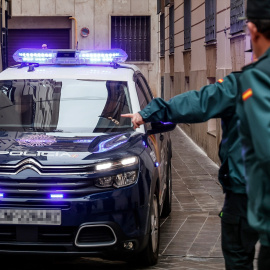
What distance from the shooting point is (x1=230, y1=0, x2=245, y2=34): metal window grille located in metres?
11.5

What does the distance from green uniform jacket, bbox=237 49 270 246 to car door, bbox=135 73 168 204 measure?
12.7ft

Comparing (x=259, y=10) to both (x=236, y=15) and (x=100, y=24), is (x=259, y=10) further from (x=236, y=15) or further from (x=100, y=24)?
(x=100, y=24)

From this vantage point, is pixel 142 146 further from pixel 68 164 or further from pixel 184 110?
pixel 184 110

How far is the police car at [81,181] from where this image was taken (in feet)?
19.6

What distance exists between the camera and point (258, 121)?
281 cm

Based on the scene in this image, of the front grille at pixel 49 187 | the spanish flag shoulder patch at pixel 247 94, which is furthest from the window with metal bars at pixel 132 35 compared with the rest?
the spanish flag shoulder patch at pixel 247 94

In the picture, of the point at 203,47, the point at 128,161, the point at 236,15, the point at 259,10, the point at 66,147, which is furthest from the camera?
the point at 203,47

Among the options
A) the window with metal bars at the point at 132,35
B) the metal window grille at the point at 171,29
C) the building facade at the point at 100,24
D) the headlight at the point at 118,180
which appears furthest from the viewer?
the window with metal bars at the point at 132,35

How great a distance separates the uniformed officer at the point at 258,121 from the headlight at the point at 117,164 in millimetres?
3150

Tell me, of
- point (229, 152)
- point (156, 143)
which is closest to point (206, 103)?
point (229, 152)

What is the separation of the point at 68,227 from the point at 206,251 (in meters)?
1.70

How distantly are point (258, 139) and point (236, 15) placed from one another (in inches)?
372

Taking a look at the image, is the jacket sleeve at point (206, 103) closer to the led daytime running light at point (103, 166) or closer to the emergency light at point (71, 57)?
the led daytime running light at point (103, 166)

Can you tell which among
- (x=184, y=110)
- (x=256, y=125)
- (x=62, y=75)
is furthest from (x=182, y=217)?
(x=256, y=125)
